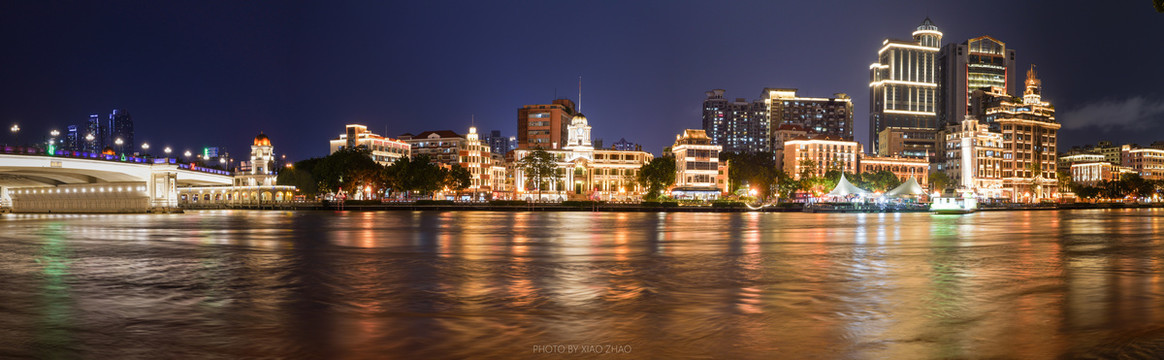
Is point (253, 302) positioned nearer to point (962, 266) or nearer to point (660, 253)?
point (660, 253)

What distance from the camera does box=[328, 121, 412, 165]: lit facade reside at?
174m

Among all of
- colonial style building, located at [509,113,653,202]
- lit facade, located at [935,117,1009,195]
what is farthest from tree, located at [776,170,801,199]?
lit facade, located at [935,117,1009,195]

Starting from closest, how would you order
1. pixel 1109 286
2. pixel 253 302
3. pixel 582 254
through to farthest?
pixel 253 302, pixel 1109 286, pixel 582 254

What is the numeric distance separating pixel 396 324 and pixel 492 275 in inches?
269

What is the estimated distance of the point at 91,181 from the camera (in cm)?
9450

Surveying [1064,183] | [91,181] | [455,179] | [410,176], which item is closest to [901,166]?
[1064,183]

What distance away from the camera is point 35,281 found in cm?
1636

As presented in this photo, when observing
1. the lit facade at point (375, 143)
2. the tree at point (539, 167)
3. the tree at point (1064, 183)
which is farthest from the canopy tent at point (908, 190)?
the lit facade at point (375, 143)

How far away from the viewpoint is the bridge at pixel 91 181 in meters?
74.7

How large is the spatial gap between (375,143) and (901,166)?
138 m

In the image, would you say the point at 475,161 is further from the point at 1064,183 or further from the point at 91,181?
the point at 1064,183

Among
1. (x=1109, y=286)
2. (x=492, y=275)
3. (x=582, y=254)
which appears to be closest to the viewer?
(x=1109, y=286)

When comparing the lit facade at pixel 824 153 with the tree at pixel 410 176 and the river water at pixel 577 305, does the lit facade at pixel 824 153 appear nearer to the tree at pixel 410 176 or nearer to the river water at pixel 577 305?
the tree at pixel 410 176

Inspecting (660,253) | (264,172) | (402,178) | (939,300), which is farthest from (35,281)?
(264,172)
